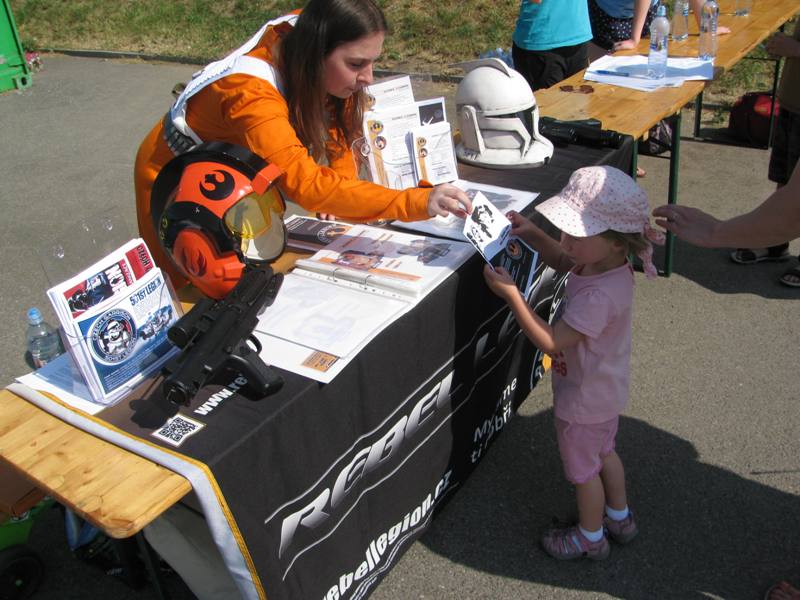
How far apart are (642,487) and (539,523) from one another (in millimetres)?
427

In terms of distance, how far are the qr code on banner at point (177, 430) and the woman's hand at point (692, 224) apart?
4.91 ft

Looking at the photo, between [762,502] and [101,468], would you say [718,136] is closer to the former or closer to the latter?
[762,502]

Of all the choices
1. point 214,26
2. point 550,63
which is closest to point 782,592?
point 550,63

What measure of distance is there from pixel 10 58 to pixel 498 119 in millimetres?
7743

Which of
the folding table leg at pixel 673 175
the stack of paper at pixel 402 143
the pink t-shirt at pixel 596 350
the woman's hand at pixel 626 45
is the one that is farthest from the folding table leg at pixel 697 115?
the pink t-shirt at pixel 596 350

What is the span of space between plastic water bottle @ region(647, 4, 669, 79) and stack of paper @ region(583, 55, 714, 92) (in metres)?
0.04

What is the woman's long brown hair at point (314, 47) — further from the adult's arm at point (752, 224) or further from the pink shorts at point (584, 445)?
the pink shorts at point (584, 445)

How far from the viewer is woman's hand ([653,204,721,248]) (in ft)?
6.90

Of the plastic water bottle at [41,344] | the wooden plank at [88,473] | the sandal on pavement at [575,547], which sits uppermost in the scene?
the wooden plank at [88,473]

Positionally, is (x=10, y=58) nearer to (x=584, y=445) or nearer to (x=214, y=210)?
(x=214, y=210)

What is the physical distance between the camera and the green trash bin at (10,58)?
316 inches

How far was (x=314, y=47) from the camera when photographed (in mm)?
2121

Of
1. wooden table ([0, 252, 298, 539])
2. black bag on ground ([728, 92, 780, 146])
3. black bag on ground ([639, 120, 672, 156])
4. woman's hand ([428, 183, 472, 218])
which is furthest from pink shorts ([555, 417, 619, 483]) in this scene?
black bag on ground ([728, 92, 780, 146])

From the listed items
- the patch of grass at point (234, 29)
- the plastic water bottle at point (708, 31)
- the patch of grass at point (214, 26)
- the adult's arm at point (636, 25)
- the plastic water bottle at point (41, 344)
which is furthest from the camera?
the patch of grass at point (214, 26)
